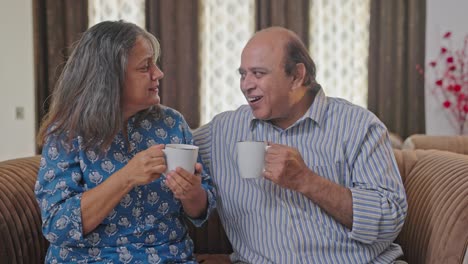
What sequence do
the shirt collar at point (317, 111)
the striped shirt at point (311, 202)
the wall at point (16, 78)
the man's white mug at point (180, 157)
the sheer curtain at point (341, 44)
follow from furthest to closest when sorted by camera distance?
the sheer curtain at point (341, 44) < the wall at point (16, 78) < the shirt collar at point (317, 111) < the striped shirt at point (311, 202) < the man's white mug at point (180, 157)

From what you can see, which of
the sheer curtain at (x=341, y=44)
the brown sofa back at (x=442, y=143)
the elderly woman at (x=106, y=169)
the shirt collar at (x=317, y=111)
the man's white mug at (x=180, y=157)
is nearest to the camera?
the man's white mug at (x=180, y=157)

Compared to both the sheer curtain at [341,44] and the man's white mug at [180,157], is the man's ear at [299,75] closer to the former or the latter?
the man's white mug at [180,157]

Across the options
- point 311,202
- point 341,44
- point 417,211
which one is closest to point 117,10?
point 341,44

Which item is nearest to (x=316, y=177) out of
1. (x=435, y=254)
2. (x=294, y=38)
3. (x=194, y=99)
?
(x=435, y=254)

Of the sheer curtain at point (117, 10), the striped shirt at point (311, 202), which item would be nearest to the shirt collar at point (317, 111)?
the striped shirt at point (311, 202)

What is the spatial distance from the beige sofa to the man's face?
45 cm

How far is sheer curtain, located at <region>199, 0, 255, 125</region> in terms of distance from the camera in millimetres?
4570

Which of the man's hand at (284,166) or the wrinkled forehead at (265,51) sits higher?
the wrinkled forehead at (265,51)

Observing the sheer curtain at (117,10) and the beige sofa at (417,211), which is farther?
the sheer curtain at (117,10)

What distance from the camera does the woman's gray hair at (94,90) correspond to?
1326 mm

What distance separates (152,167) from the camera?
1.17 m

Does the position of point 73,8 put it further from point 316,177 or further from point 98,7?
point 316,177

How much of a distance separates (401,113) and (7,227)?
3.88m

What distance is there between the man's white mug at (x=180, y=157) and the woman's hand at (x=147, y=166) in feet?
0.05
